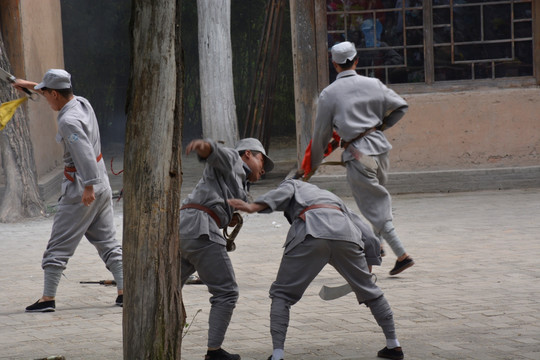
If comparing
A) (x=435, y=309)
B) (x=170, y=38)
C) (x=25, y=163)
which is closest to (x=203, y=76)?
(x=25, y=163)

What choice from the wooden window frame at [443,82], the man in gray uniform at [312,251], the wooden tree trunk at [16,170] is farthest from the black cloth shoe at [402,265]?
the wooden tree trunk at [16,170]

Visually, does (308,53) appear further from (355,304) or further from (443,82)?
(355,304)

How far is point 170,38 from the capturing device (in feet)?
14.3

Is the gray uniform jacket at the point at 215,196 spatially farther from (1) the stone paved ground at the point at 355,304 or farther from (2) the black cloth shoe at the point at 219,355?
(1) the stone paved ground at the point at 355,304

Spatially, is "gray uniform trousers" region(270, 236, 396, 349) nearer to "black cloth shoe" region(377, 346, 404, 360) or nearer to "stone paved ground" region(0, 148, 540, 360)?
"black cloth shoe" region(377, 346, 404, 360)

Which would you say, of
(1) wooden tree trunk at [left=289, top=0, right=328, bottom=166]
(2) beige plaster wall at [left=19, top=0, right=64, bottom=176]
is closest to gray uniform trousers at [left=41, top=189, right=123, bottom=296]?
(1) wooden tree trunk at [left=289, top=0, right=328, bottom=166]

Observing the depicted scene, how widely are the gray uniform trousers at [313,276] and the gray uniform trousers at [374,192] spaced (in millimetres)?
2287

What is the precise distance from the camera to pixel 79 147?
21.2 ft

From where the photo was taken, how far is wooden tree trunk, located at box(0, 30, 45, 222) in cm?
1137

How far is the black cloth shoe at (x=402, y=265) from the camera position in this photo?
7363mm

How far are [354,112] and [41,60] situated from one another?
26.1 ft

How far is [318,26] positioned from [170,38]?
25.1ft

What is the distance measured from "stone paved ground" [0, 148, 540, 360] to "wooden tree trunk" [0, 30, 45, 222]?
4.07 feet

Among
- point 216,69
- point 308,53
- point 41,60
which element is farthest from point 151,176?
point 41,60
